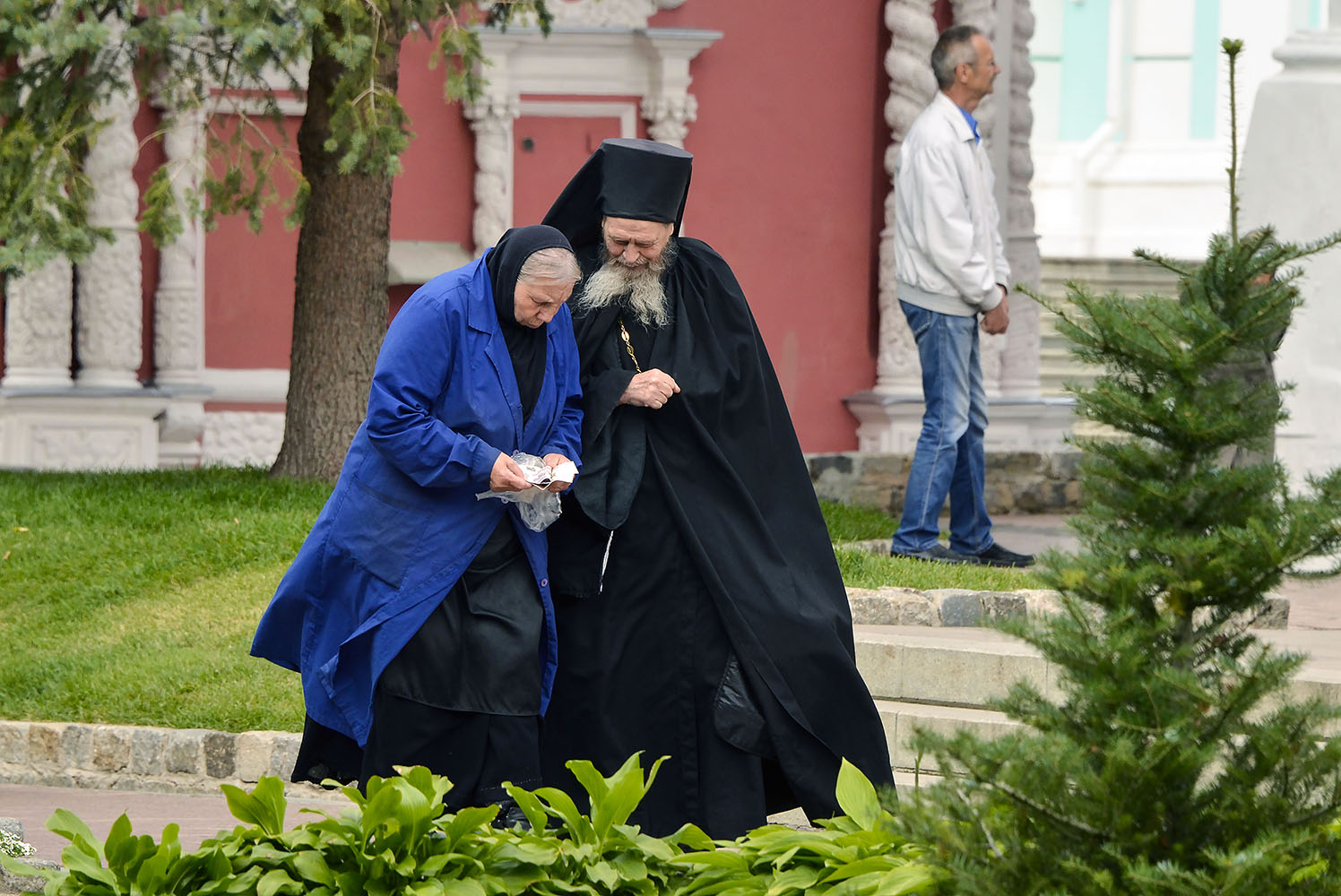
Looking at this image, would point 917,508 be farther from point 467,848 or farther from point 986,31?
point 986,31

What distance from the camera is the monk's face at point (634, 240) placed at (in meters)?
4.63

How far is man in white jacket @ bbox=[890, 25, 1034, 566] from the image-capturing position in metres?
7.51

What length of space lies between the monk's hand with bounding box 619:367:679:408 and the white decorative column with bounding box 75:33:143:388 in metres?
7.78

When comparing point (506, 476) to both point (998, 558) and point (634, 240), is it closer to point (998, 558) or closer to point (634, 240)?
point (634, 240)

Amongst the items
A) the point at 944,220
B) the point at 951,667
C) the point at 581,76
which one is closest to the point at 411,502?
the point at 951,667

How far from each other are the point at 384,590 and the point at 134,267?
26.3ft

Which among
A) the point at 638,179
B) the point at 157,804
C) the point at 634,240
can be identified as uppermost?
the point at 638,179

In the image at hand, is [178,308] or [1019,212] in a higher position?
[1019,212]

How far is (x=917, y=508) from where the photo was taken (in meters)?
7.73

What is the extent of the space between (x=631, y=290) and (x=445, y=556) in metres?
0.86

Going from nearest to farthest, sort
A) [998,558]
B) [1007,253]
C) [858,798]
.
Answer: [858,798]
[998,558]
[1007,253]

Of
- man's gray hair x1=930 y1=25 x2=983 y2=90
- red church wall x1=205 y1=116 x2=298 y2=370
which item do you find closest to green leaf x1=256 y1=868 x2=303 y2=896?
man's gray hair x1=930 y1=25 x2=983 y2=90

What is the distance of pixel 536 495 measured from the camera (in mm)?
4352

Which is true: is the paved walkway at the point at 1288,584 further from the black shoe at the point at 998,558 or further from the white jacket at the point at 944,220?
the white jacket at the point at 944,220
